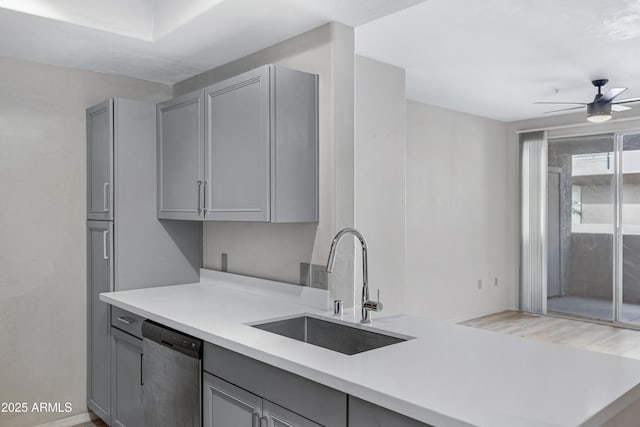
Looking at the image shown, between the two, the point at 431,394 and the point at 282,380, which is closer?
the point at 431,394

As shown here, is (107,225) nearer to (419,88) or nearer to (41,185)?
(41,185)

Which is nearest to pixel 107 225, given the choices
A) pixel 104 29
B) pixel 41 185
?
pixel 41 185

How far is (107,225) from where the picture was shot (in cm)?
303

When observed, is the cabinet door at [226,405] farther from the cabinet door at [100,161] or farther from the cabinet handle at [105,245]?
the cabinet door at [100,161]

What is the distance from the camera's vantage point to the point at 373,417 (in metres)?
1.38

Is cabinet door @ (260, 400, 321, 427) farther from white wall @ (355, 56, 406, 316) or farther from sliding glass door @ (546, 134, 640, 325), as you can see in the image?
sliding glass door @ (546, 134, 640, 325)

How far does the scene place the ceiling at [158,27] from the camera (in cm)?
232

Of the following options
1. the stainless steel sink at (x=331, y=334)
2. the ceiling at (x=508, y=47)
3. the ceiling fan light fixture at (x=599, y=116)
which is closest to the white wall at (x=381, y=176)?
the ceiling at (x=508, y=47)

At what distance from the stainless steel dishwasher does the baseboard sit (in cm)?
95

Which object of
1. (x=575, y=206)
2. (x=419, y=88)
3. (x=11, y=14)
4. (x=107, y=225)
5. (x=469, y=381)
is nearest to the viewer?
(x=469, y=381)

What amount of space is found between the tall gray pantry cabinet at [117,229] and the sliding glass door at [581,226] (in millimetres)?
4922

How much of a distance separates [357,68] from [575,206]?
385 cm

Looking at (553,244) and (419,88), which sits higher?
(419,88)

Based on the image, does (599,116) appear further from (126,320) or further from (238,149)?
(126,320)
